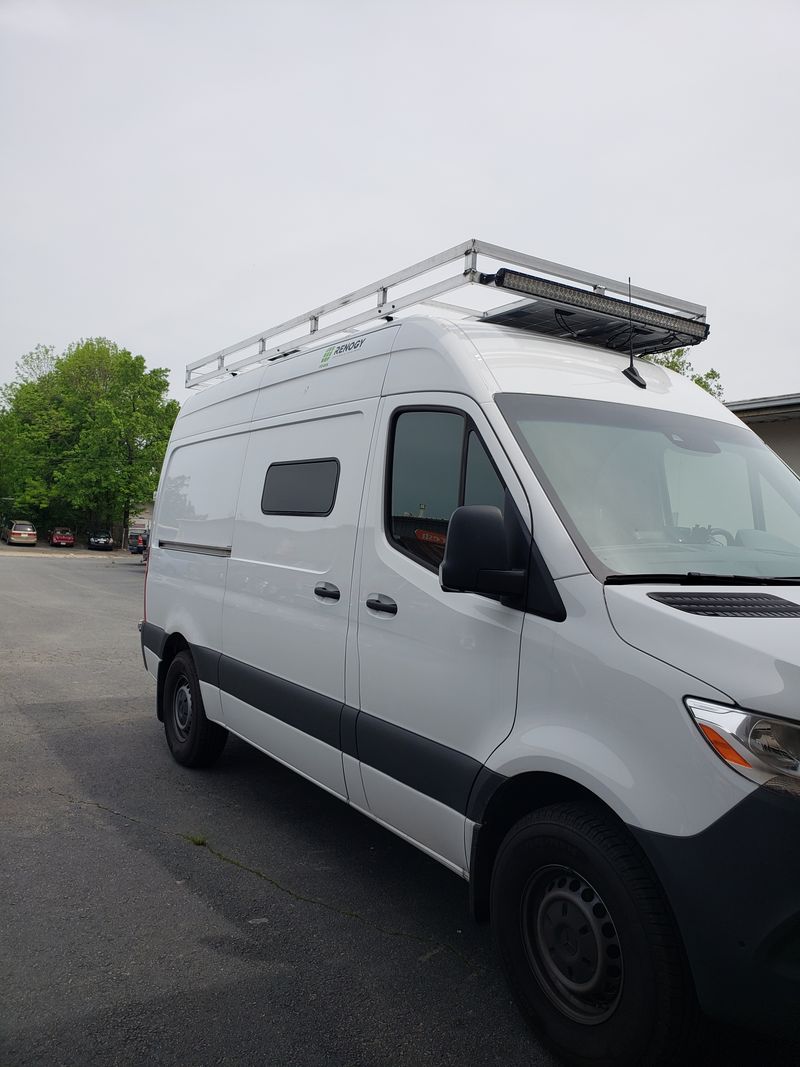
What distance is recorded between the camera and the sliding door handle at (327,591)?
3.87 m

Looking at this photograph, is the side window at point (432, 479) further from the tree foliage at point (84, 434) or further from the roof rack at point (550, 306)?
the tree foliage at point (84, 434)

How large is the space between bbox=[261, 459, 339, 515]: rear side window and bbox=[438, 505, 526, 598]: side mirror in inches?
54.2

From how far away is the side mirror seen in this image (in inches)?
106

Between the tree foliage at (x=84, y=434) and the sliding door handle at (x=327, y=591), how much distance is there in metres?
46.5

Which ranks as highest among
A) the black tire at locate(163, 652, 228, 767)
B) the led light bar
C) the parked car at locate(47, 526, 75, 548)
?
the led light bar

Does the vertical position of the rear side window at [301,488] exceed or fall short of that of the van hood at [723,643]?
it exceeds it

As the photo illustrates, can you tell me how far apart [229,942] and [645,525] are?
2.29 metres

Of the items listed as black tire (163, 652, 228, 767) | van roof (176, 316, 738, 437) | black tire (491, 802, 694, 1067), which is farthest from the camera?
black tire (163, 652, 228, 767)

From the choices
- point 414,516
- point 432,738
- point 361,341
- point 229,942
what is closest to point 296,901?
point 229,942

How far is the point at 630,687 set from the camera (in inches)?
93.9

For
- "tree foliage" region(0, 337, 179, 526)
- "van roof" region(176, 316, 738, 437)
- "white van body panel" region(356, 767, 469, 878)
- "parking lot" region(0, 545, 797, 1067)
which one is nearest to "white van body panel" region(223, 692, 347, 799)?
"white van body panel" region(356, 767, 469, 878)

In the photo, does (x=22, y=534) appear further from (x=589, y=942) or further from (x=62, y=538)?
(x=589, y=942)

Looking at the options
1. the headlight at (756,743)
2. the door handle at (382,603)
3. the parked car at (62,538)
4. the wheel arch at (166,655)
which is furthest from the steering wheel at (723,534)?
the parked car at (62,538)

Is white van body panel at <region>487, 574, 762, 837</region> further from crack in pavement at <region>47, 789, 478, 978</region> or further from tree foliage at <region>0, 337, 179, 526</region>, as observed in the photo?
tree foliage at <region>0, 337, 179, 526</region>
